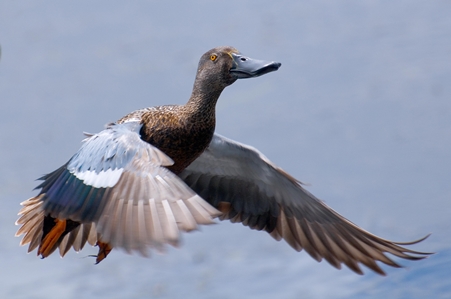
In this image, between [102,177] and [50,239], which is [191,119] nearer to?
[102,177]

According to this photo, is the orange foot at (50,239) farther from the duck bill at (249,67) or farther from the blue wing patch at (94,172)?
the duck bill at (249,67)

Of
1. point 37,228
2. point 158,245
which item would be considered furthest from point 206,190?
point 158,245

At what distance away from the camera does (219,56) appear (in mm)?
5914

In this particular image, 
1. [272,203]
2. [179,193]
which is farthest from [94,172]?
[272,203]

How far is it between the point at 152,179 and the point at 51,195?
882 millimetres

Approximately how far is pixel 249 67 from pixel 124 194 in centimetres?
151

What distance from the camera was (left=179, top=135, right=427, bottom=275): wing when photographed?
235 inches

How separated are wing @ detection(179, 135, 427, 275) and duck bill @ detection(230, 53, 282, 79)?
2.00 ft

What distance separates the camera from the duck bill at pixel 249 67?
5668 millimetres

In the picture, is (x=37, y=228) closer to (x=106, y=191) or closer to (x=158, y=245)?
(x=106, y=191)

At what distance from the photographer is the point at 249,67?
18.9ft

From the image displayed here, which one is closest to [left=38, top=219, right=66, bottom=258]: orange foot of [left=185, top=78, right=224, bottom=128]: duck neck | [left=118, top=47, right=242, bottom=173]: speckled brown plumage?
[left=118, top=47, right=242, bottom=173]: speckled brown plumage

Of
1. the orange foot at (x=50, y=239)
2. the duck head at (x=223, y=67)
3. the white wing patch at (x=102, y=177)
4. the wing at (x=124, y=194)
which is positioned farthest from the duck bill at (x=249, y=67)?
the orange foot at (x=50, y=239)

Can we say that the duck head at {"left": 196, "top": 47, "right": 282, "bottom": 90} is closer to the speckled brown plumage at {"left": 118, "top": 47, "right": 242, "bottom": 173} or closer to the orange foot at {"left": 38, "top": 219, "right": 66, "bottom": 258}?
the speckled brown plumage at {"left": 118, "top": 47, "right": 242, "bottom": 173}
